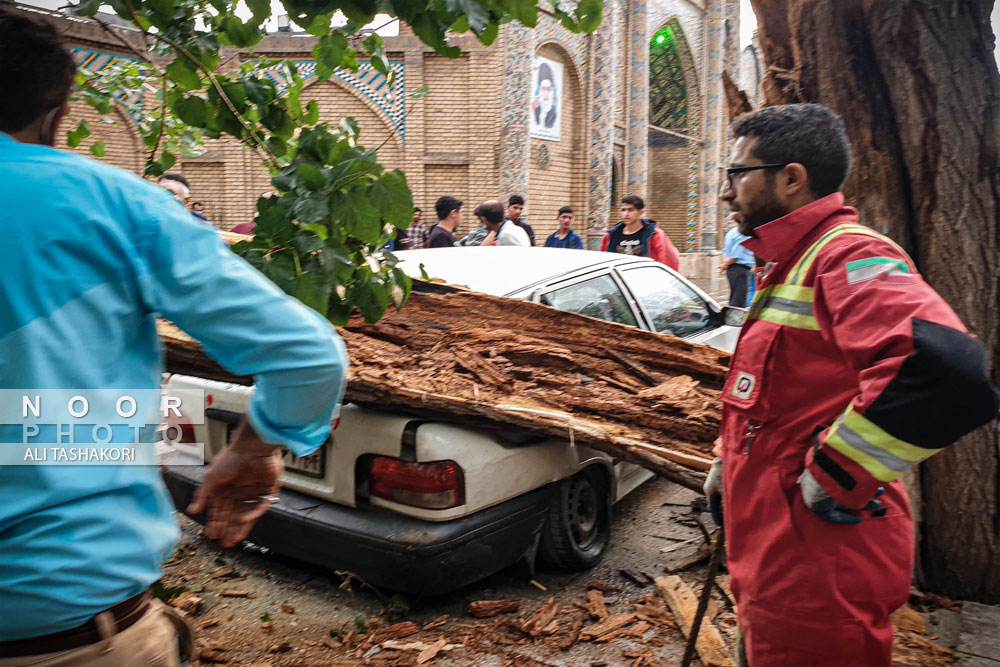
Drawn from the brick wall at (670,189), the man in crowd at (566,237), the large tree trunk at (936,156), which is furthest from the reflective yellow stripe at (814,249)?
the brick wall at (670,189)

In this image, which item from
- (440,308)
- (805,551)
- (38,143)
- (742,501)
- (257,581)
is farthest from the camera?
(440,308)

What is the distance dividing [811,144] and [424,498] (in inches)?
84.6

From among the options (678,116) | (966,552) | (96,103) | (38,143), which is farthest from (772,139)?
(678,116)

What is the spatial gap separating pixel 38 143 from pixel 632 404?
2.96 m

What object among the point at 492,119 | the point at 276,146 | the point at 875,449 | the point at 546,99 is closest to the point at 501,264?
the point at 276,146

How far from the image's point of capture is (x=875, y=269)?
5.91 ft

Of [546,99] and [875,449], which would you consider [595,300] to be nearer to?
[875,449]

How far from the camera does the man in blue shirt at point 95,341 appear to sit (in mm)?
1214

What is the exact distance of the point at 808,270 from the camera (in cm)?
201

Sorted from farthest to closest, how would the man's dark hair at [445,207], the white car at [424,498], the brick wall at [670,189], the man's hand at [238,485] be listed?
the brick wall at [670,189]
the man's dark hair at [445,207]
the white car at [424,498]
the man's hand at [238,485]

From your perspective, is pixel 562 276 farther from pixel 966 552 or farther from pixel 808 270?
pixel 808 270

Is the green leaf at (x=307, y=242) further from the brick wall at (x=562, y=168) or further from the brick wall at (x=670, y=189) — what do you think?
the brick wall at (x=670, y=189)

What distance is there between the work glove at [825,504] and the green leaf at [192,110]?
2467 millimetres

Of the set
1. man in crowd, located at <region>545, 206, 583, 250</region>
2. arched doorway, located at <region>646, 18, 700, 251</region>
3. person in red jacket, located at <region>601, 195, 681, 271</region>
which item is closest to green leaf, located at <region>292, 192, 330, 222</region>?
person in red jacket, located at <region>601, 195, 681, 271</region>
